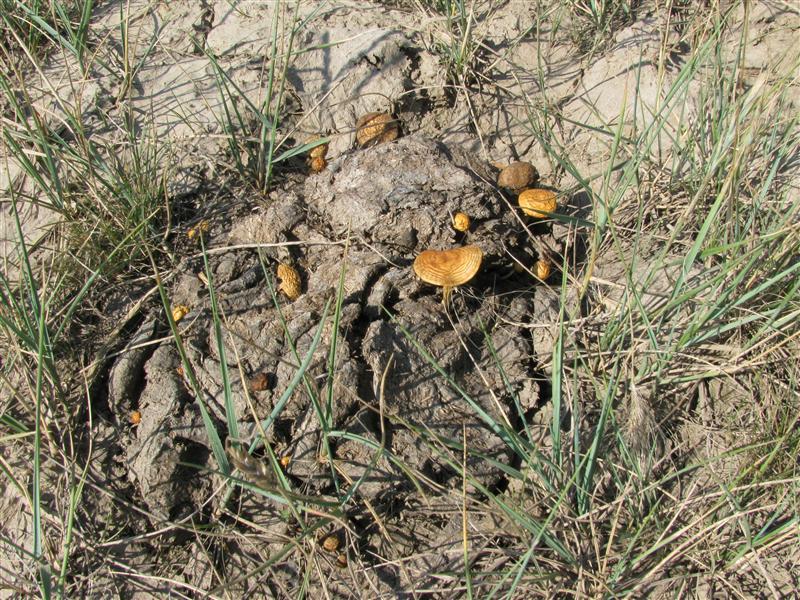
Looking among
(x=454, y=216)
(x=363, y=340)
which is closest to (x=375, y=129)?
(x=454, y=216)

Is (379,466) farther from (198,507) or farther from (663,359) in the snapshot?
(663,359)

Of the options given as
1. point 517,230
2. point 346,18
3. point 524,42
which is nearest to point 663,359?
point 517,230

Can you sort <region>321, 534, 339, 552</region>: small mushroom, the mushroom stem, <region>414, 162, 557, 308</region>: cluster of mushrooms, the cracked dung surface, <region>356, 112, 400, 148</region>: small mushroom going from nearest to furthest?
1. <region>321, 534, 339, 552</region>: small mushroom
2. the cracked dung surface
3. <region>414, 162, 557, 308</region>: cluster of mushrooms
4. the mushroom stem
5. <region>356, 112, 400, 148</region>: small mushroom

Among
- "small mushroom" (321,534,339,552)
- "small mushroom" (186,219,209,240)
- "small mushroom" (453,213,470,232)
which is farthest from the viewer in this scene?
"small mushroom" (186,219,209,240)

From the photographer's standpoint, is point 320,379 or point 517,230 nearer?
point 320,379

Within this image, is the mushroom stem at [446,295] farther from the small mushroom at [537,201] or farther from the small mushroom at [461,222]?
the small mushroom at [537,201]

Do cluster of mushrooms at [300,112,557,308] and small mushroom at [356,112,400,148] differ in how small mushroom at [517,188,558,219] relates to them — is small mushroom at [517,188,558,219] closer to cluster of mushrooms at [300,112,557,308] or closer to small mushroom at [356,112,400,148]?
cluster of mushrooms at [300,112,557,308]

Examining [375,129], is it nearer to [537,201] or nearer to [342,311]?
[537,201]

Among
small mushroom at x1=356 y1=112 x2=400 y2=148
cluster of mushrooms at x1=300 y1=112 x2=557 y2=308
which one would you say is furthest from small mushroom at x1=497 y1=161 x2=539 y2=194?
small mushroom at x1=356 y1=112 x2=400 y2=148
